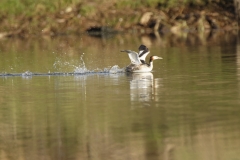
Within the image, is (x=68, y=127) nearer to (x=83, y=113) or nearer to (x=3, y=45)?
(x=83, y=113)

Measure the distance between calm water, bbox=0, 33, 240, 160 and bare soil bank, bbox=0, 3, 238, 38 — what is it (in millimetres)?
18594

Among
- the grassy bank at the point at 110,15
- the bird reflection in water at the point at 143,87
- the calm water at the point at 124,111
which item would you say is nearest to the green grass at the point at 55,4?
the grassy bank at the point at 110,15

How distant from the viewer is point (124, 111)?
15.4 metres

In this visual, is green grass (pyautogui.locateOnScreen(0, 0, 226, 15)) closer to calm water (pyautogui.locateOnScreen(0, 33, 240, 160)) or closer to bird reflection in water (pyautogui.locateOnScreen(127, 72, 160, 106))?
calm water (pyautogui.locateOnScreen(0, 33, 240, 160))

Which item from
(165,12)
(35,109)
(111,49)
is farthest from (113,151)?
(165,12)

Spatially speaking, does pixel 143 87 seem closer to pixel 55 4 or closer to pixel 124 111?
pixel 124 111

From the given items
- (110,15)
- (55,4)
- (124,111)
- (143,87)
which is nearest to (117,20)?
(110,15)

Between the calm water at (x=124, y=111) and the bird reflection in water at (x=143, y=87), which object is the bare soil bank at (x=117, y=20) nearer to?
the calm water at (x=124, y=111)

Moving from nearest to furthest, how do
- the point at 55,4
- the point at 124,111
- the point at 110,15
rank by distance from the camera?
the point at 124,111
the point at 110,15
the point at 55,4

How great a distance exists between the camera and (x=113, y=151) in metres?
11.8

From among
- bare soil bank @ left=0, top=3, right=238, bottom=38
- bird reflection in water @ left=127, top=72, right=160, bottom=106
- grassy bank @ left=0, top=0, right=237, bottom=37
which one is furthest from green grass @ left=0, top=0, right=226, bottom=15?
bird reflection in water @ left=127, top=72, right=160, bottom=106

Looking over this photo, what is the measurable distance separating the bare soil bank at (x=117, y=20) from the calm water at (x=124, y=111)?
1859cm

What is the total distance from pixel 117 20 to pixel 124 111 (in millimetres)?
34152

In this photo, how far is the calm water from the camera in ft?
39.2
